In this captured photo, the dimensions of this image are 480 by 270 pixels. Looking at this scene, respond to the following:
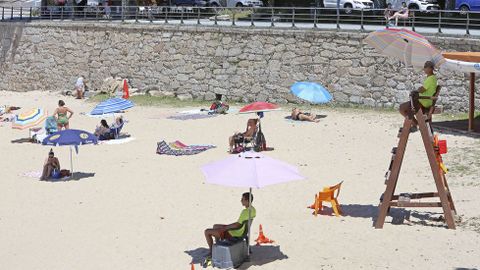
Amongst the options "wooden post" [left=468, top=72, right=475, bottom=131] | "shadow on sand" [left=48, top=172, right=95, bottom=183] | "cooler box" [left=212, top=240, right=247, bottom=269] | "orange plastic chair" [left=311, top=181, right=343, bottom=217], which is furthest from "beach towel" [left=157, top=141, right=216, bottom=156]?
"cooler box" [left=212, top=240, right=247, bottom=269]

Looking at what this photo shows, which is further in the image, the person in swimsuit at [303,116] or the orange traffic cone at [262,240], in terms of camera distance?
the person in swimsuit at [303,116]

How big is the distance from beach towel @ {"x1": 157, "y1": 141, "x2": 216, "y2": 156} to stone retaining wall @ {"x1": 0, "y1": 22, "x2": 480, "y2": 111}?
Answer: 6.69 m

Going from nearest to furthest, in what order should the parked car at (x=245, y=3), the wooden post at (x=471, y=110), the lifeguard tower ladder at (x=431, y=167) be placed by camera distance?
the lifeguard tower ladder at (x=431, y=167)
the wooden post at (x=471, y=110)
the parked car at (x=245, y=3)

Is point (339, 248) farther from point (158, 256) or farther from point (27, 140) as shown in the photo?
point (27, 140)

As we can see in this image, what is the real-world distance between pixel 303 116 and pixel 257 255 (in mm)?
12144

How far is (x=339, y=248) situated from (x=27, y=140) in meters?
13.1

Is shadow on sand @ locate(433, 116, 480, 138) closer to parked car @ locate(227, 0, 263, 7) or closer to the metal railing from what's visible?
the metal railing

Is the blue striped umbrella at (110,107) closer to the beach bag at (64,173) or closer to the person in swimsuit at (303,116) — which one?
the person in swimsuit at (303,116)

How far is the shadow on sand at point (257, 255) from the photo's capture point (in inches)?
480

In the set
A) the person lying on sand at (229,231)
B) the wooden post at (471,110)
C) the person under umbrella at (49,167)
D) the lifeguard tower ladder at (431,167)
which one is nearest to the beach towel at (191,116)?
the wooden post at (471,110)

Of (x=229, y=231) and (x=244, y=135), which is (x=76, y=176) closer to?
(x=244, y=135)

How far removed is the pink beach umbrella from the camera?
39.2 feet

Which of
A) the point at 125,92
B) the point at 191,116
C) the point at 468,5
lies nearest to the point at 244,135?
the point at 191,116

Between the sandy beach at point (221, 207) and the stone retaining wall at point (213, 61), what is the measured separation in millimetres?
2597
